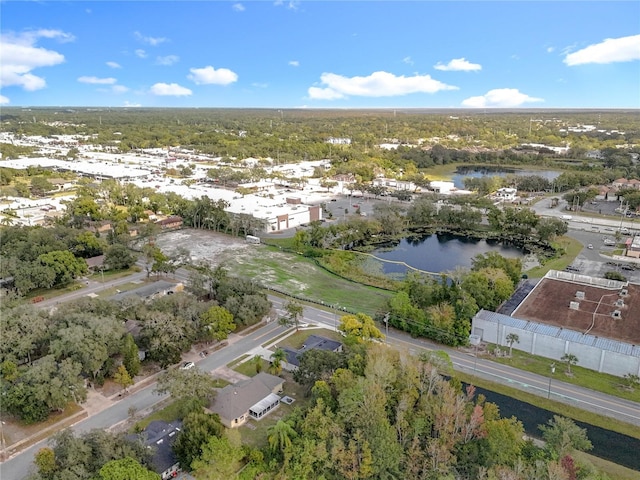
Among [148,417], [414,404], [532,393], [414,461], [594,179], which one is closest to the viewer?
[414,461]

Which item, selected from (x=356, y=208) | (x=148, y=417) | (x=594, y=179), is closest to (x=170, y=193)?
(x=356, y=208)

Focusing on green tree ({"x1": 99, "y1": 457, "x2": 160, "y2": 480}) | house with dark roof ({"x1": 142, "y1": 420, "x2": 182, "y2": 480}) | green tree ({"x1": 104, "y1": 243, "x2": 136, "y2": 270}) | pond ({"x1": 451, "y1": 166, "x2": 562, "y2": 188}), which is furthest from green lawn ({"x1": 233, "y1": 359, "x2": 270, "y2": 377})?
pond ({"x1": 451, "y1": 166, "x2": 562, "y2": 188})

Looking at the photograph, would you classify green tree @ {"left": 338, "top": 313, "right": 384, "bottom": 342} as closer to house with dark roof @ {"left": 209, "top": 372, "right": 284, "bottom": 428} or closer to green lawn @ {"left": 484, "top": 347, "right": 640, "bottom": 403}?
house with dark roof @ {"left": 209, "top": 372, "right": 284, "bottom": 428}

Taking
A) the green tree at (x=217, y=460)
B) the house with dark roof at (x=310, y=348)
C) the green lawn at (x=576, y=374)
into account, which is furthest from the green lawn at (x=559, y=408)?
the green tree at (x=217, y=460)

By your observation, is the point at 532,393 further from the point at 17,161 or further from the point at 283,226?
the point at 17,161

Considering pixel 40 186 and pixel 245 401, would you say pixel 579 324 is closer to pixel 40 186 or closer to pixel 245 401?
pixel 245 401
